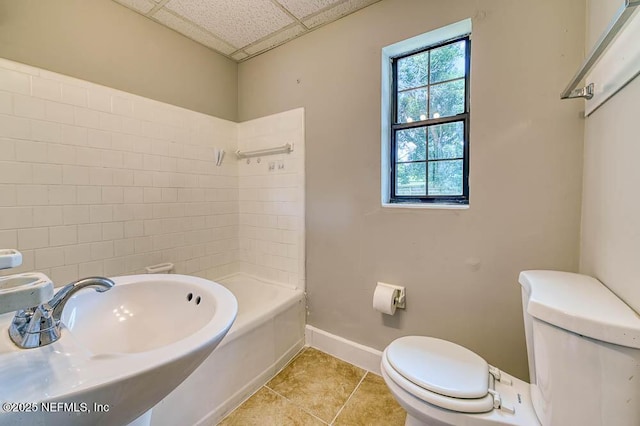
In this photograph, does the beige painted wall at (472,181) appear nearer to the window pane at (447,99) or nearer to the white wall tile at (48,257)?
the window pane at (447,99)

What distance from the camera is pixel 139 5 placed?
5.47 ft

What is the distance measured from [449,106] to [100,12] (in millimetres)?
2151

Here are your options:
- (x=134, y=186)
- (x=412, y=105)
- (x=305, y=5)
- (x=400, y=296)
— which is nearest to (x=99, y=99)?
(x=134, y=186)

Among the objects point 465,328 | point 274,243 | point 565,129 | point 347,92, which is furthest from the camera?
point 274,243

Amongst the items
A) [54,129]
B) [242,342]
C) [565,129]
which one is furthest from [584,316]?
[54,129]

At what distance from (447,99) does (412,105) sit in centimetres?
20

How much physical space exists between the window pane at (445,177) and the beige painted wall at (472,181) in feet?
0.46

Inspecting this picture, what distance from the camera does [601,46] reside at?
74cm

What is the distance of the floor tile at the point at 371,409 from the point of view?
4.43 ft

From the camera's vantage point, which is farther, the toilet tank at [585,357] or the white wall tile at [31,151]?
the white wall tile at [31,151]

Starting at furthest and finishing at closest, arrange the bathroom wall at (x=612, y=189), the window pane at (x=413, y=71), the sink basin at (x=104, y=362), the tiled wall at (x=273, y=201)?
the tiled wall at (x=273, y=201), the window pane at (x=413, y=71), the bathroom wall at (x=612, y=189), the sink basin at (x=104, y=362)

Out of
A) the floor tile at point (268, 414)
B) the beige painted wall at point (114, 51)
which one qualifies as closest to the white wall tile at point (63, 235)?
the beige painted wall at point (114, 51)

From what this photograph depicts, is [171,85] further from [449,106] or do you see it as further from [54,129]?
[449,106]

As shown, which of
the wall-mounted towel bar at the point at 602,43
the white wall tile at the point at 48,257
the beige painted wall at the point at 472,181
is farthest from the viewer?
the white wall tile at the point at 48,257
